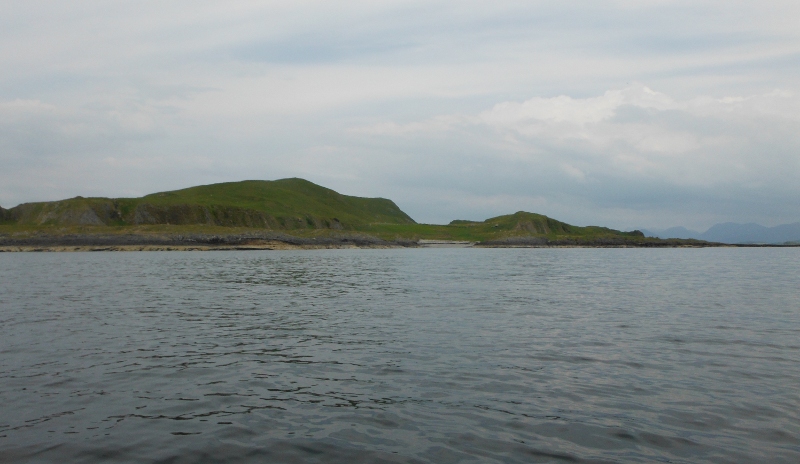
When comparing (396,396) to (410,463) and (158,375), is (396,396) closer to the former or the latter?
(410,463)

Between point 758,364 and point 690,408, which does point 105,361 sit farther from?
point 758,364

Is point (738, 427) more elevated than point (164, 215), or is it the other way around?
point (164, 215)

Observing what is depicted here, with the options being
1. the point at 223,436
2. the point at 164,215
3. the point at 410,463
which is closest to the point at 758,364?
the point at 410,463

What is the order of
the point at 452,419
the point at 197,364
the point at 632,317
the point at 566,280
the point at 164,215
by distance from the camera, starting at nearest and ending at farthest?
the point at 452,419 < the point at 197,364 < the point at 632,317 < the point at 566,280 < the point at 164,215

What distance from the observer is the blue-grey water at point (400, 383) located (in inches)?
423

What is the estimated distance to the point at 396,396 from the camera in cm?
1376

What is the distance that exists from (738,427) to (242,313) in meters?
22.8

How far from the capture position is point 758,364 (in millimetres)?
17234

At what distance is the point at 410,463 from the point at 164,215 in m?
206

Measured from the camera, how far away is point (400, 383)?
49.1ft

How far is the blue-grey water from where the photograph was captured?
10.7m

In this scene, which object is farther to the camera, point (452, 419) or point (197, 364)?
point (197, 364)

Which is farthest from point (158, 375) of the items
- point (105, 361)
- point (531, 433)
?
point (531, 433)

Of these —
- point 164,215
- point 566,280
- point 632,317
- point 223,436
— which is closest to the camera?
point 223,436
